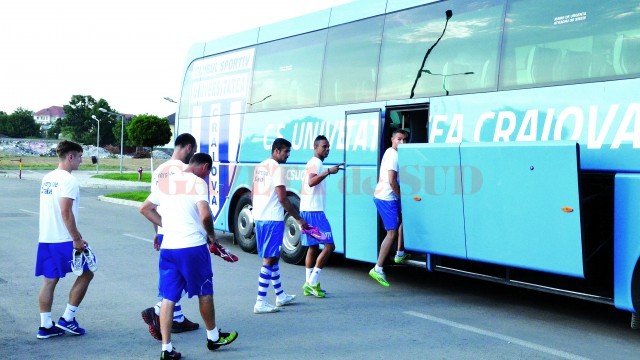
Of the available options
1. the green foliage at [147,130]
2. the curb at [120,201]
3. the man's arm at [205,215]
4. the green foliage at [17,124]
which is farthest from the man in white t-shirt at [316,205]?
the green foliage at [17,124]

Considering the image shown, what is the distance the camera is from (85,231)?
14648mm

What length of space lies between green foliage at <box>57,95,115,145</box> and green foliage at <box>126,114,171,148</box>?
207 ft

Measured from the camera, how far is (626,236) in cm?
608

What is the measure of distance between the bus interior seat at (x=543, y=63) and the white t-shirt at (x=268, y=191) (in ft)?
9.09

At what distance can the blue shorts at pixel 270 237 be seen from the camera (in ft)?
23.4

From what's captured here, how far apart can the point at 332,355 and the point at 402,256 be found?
3141 mm

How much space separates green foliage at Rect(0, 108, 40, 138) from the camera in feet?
454

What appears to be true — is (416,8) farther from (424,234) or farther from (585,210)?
(585,210)

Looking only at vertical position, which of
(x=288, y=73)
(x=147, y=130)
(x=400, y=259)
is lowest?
(x=400, y=259)

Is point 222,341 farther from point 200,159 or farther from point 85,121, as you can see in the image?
point 85,121

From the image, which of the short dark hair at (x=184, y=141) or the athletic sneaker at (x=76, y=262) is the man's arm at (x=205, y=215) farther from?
the athletic sneaker at (x=76, y=262)

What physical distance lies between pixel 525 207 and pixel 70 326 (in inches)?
176

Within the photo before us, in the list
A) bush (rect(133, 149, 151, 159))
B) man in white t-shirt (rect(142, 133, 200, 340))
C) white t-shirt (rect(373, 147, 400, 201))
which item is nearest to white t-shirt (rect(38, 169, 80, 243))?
man in white t-shirt (rect(142, 133, 200, 340))

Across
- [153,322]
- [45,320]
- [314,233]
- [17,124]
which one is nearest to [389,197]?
[314,233]
